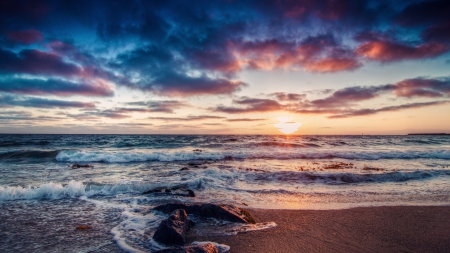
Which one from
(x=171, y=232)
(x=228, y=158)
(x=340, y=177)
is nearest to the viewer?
(x=171, y=232)

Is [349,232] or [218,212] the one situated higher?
[218,212]

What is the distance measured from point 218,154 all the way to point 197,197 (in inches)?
665

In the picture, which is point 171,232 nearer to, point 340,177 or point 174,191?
point 174,191

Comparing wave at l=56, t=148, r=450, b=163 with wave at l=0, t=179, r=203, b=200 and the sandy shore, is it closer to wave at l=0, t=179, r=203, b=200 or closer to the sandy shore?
wave at l=0, t=179, r=203, b=200

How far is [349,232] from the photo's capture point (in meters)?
5.72

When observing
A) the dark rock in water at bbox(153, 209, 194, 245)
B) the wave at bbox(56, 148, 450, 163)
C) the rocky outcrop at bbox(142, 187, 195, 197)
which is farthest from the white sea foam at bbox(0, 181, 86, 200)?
the wave at bbox(56, 148, 450, 163)

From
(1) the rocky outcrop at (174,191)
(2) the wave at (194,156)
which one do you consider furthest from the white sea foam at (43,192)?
(2) the wave at (194,156)

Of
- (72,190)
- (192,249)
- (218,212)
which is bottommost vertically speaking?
(72,190)

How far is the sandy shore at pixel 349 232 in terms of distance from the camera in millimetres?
4941

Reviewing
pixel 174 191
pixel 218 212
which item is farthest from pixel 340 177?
pixel 218 212

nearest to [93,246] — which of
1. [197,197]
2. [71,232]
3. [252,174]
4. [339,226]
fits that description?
[71,232]

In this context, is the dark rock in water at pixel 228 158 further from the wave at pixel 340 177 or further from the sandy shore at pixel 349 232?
the sandy shore at pixel 349 232

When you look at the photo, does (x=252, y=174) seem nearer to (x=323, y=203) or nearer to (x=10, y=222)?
(x=323, y=203)

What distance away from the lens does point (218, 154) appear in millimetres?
26281
